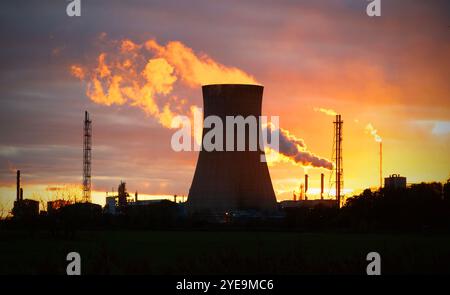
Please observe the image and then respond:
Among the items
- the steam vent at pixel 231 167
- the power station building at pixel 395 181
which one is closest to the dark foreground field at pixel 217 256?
the steam vent at pixel 231 167

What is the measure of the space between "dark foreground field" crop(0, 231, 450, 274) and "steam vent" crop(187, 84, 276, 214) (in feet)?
45.6

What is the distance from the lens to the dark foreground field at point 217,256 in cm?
1786

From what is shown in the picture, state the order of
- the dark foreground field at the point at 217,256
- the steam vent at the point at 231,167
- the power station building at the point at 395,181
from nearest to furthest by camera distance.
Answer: the dark foreground field at the point at 217,256, the steam vent at the point at 231,167, the power station building at the point at 395,181

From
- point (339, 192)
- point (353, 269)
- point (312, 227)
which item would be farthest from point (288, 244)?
point (339, 192)

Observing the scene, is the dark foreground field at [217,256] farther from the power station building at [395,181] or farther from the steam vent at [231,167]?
the power station building at [395,181]

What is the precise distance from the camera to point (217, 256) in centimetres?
1930

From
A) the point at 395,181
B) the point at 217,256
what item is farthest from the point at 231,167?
the point at 217,256

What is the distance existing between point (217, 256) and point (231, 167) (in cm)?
2372

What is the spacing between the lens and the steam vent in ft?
138

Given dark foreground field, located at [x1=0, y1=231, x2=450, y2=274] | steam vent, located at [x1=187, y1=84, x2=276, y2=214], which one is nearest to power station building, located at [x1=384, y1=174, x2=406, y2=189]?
steam vent, located at [x1=187, y1=84, x2=276, y2=214]

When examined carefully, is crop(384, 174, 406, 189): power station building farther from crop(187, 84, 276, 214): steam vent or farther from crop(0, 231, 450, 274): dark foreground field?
crop(0, 231, 450, 274): dark foreground field

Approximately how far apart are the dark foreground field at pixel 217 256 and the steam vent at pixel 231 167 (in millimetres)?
13884

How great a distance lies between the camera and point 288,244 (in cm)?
2639
